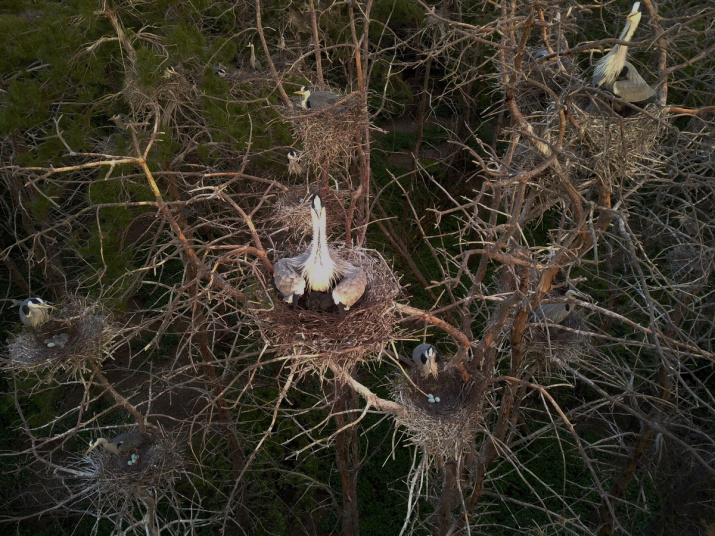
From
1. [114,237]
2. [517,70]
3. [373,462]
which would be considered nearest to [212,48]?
[114,237]

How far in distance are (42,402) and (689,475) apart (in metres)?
7.18

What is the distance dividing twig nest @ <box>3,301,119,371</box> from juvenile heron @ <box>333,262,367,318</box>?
1894 millimetres

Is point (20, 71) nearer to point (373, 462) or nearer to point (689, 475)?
point (373, 462)

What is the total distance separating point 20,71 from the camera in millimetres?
6395

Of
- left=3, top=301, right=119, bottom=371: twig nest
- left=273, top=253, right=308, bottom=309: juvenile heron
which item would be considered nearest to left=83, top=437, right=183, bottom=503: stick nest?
left=3, top=301, right=119, bottom=371: twig nest

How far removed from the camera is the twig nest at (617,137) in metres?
3.69

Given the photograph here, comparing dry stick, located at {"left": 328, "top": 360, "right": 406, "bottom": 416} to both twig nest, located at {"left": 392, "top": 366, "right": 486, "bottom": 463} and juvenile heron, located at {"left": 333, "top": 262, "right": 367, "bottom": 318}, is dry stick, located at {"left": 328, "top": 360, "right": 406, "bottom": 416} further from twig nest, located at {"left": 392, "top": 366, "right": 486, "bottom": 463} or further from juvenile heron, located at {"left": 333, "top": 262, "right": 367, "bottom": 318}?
juvenile heron, located at {"left": 333, "top": 262, "right": 367, "bottom": 318}

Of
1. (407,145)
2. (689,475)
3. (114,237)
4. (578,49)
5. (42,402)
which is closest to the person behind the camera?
(578,49)

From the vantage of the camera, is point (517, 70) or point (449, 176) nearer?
point (517, 70)

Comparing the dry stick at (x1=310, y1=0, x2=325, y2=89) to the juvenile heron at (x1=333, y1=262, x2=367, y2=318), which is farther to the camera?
the dry stick at (x1=310, y1=0, x2=325, y2=89)

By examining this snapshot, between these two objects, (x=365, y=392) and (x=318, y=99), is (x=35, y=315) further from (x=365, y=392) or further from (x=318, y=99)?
(x=365, y=392)

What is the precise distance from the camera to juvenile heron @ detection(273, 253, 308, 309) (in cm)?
393

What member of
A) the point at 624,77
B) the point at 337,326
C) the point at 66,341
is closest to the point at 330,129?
the point at 337,326

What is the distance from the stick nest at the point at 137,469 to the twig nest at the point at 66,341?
37.9 inches
